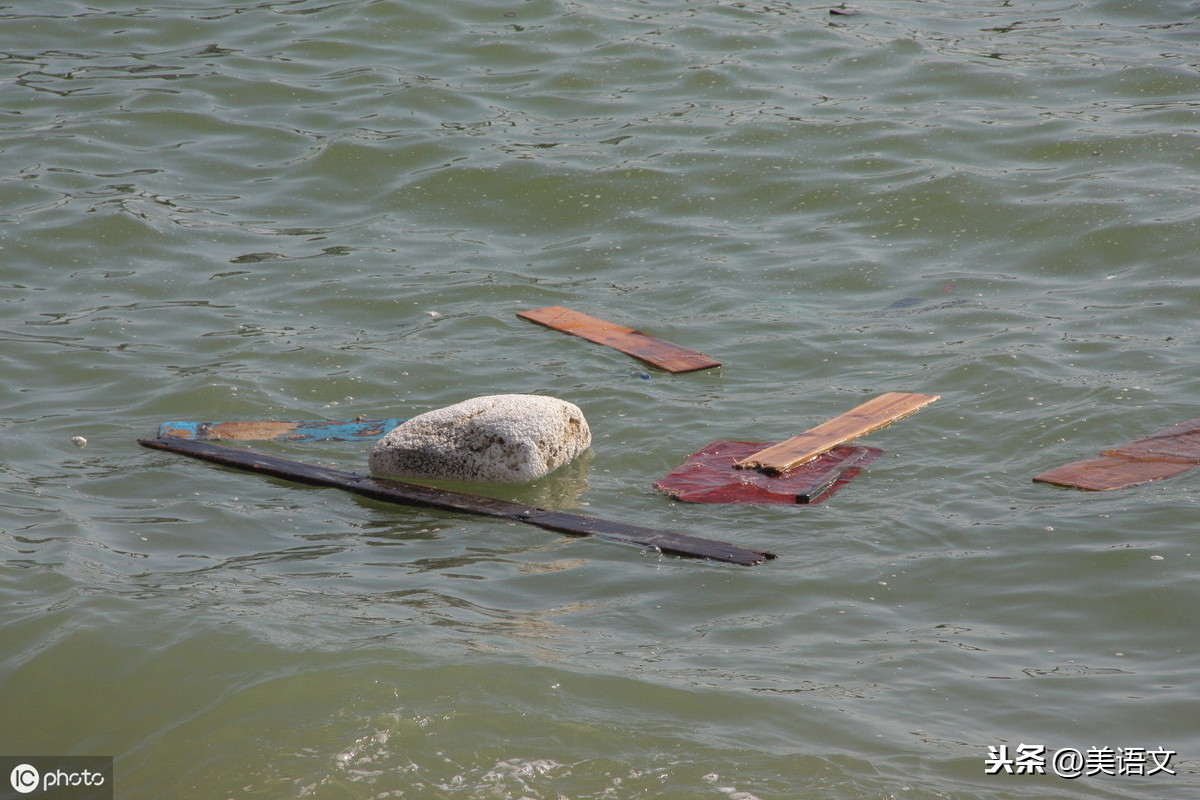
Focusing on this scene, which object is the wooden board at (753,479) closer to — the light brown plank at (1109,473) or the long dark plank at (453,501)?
the long dark plank at (453,501)

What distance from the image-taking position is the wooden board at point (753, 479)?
6.57 m

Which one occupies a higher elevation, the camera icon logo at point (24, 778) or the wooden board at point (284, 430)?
the camera icon logo at point (24, 778)

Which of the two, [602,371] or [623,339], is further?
[623,339]

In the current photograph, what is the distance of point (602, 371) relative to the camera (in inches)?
337

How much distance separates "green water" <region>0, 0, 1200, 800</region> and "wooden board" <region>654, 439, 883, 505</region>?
149mm

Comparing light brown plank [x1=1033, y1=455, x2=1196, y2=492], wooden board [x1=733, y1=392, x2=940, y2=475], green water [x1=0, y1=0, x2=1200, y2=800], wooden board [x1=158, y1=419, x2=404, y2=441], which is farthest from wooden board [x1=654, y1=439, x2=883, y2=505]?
wooden board [x1=158, y1=419, x2=404, y2=441]

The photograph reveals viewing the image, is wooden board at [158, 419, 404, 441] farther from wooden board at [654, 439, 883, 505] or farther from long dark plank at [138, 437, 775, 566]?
wooden board at [654, 439, 883, 505]

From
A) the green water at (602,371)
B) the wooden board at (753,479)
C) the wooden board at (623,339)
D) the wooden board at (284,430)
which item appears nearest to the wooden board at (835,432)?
the wooden board at (753,479)

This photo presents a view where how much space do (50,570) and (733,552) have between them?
9.92ft

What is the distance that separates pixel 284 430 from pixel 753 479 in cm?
285

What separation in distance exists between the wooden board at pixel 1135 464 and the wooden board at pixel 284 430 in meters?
3.78

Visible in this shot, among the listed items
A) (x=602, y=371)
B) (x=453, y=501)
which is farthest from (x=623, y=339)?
(x=453, y=501)

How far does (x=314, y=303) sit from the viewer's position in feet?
32.4

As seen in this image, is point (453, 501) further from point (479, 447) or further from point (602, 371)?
point (602, 371)
